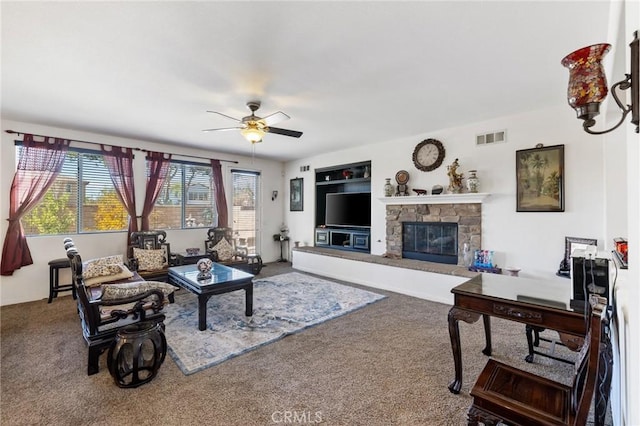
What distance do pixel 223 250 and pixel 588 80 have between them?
5.34m

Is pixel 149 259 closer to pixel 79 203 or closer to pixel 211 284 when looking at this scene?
pixel 79 203

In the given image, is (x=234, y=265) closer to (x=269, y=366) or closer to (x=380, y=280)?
(x=380, y=280)

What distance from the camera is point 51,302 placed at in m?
4.13

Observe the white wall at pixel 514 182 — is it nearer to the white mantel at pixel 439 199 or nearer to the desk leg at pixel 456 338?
the white mantel at pixel 439 199

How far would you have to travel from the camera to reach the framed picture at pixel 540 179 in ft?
11.8

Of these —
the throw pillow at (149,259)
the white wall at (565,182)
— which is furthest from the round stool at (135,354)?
the white wall at (565,182)

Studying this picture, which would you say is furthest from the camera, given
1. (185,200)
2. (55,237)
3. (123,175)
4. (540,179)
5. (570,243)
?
(185,200)

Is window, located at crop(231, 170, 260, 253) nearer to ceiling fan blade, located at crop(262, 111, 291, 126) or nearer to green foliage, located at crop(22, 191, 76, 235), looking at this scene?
green foliage, located at crop(22, 191, 76, 235)

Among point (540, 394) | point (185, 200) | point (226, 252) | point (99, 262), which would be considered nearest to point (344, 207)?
point (226, 252)

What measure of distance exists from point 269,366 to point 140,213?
13.6 ft

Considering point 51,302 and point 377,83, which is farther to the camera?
point 51,302

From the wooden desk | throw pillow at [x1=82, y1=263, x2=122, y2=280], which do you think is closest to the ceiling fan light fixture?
throw pillow at [x1=82, y1=263, x2=122, y2=280]

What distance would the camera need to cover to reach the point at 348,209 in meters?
6.17

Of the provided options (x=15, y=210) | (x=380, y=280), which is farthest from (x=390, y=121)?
(x=15, y=210)
